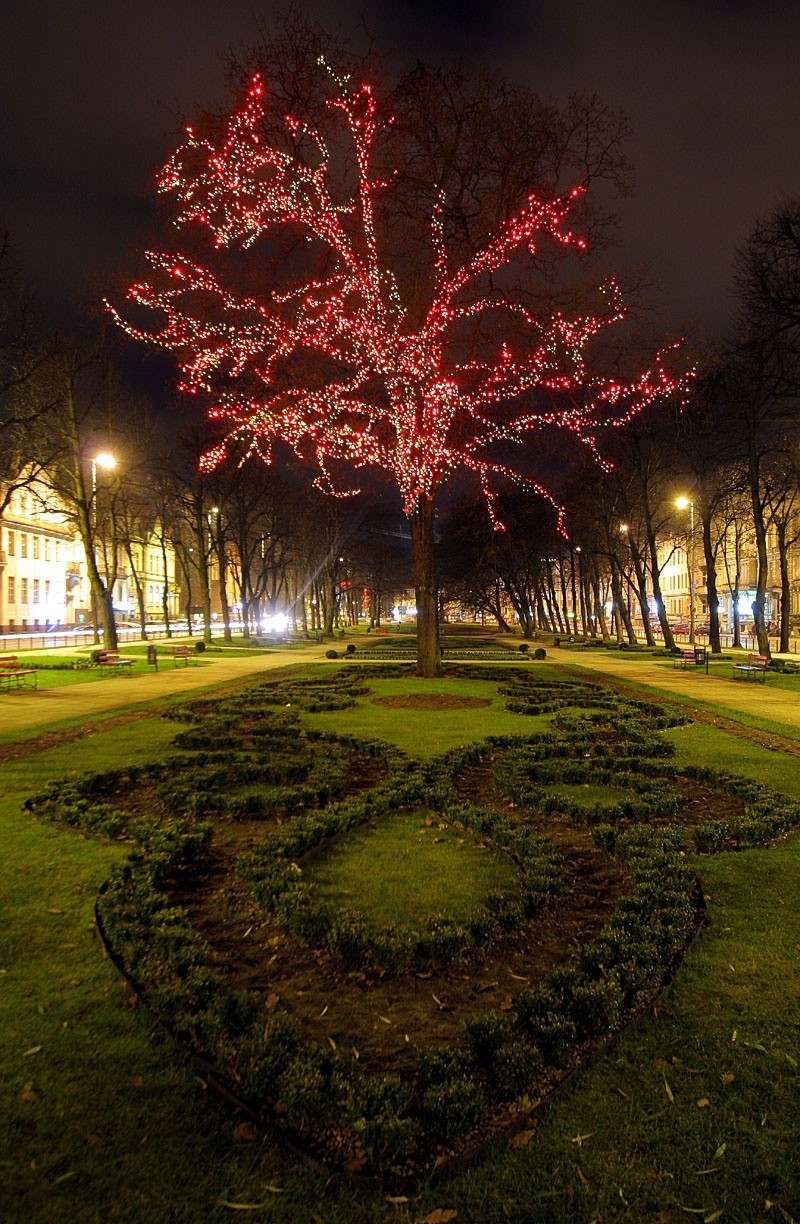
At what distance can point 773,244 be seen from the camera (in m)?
23.4

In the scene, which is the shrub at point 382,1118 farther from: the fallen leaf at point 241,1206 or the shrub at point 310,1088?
the fallen leaf at point 241,1206

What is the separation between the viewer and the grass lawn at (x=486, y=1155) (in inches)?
102

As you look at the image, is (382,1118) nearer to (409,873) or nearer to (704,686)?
(409,873)

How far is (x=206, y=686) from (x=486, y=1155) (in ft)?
63.1

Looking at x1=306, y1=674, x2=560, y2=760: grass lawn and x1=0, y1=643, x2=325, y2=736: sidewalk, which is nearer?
x1=306, y1=674, x2=560, y2=760: grass lawn

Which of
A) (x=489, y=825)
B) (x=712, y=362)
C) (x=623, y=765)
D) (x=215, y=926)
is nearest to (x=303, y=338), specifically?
(x=623, y=765)

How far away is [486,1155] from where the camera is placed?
2.80 metres

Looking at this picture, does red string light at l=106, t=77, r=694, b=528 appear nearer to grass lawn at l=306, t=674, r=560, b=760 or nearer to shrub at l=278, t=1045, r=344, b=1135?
grass lawn at l=306, t=674, r=560, b=760

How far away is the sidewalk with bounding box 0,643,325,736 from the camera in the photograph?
49.8 feet

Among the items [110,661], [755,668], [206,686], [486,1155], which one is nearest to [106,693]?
[206,686]

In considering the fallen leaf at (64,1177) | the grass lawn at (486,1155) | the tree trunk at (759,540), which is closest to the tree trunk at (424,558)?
the grass lawn at (486,1155)

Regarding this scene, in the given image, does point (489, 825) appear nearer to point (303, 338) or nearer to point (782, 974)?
point (782, 974)

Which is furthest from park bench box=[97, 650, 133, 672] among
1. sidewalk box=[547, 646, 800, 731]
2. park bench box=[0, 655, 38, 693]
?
sidewalk box=[547, 646, 800, 731]

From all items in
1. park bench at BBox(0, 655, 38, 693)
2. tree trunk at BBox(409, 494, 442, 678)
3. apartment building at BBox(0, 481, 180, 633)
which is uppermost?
apartment building at BBox(0, 481, 180, 633)
